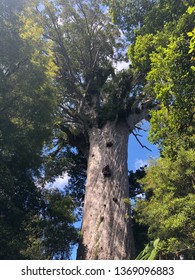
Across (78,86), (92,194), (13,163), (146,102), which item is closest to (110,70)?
(78,86)

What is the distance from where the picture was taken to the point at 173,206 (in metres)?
7.29

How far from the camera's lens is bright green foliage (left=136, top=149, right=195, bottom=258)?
274 inches

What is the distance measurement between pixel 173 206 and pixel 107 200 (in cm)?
394

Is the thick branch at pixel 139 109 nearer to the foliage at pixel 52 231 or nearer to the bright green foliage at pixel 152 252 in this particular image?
the foliage at pixel 52 231

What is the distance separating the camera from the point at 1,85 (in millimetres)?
8469

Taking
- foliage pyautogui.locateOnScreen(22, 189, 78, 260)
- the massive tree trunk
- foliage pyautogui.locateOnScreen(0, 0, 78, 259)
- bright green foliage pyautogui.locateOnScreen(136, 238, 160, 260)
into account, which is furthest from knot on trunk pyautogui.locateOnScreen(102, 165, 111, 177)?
bright green foliage pyautogui.locateOnScreen(136, 238, 160, 260)

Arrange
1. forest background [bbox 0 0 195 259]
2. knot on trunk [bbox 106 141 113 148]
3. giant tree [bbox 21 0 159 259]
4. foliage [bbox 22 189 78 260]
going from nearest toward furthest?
forest background [bbox 0 0 195 259] → foliage [bbox 22 189 78 260] → giant tree [bbox 21 0 159 259] → knot on trunk [bbox 106 141 113 148]

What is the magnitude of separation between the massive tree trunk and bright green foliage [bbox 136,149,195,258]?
1617 mm

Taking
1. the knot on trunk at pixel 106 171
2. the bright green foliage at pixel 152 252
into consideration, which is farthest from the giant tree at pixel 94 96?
the bright green foliage at pixel 152 252

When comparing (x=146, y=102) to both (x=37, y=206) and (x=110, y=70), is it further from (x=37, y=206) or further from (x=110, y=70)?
(x=37, y=206)

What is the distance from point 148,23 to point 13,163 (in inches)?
253

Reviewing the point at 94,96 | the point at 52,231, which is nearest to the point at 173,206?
the point at 52,231

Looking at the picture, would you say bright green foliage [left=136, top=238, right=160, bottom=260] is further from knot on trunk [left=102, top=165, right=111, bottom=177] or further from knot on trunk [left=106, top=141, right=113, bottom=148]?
knot on trunk [left=106, top=141, right=113, bottom=148]

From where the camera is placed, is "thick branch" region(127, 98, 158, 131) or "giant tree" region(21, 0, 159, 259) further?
"thick branch" region(127, 98, 158, 131)
